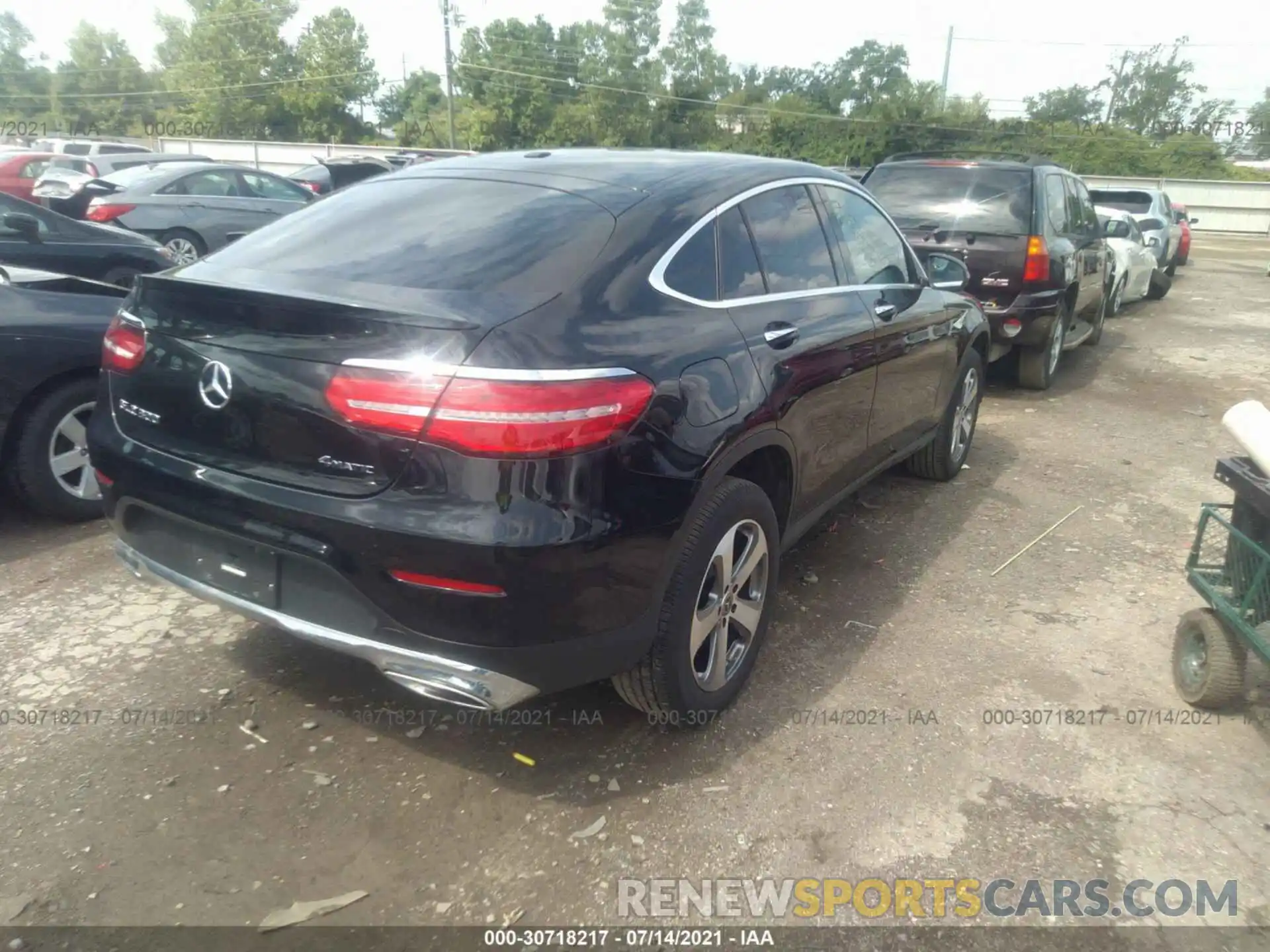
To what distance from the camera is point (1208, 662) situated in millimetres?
3297

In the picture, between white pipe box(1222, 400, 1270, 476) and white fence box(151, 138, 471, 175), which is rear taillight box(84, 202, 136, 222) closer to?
white pipe box(1222, 400, 1270, 476)

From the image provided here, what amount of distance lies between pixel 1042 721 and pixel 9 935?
118 inches

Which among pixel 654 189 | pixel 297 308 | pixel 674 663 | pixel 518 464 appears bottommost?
pixel 674 663

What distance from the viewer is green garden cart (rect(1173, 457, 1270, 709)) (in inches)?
122

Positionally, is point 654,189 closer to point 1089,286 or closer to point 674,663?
point 674,663

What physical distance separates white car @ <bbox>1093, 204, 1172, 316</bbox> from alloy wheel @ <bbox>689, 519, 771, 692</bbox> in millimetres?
9093

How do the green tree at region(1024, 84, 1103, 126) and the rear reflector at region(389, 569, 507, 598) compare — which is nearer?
the rear reflector at region(389, 569, 507, 598)

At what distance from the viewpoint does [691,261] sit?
2932 millimetres

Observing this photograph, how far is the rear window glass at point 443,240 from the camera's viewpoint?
103 inches

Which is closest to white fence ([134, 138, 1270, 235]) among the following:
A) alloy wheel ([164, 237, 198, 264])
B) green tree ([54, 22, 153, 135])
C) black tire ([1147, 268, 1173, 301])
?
black tire ([1147, 268, 1173, 301])

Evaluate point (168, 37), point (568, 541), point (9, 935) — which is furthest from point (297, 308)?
point (168, 37)

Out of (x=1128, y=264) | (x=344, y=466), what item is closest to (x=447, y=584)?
(x=344, y=466)

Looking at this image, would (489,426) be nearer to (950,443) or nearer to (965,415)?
(950,443)

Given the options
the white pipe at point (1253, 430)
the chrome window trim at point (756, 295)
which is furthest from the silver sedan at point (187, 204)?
the white pipe at point (1253, 430)
